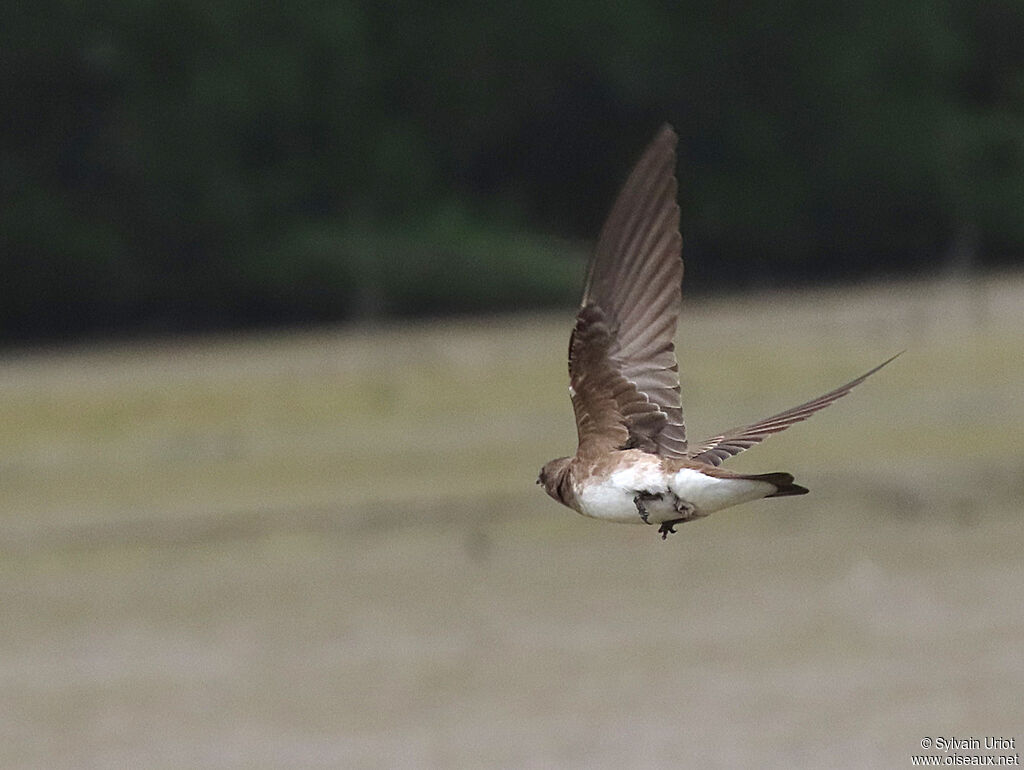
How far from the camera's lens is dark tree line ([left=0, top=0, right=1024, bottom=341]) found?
18469 millimetres

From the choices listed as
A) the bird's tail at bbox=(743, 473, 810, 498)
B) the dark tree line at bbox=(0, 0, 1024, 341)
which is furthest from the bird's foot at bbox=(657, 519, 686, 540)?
the dark tree line at bbox=(0, 0, 1024, 341)

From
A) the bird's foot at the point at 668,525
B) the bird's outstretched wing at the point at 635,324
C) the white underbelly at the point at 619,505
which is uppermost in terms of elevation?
the bird's outstretched wing at the point at 635,324

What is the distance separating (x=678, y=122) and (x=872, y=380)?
237 inches

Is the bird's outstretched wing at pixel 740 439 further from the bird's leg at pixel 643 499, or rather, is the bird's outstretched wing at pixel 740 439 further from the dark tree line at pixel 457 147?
the dark tree line at pixel 457 147

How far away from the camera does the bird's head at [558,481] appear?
332 cm

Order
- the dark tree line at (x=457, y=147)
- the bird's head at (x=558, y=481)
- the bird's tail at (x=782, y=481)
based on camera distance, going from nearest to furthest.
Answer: the bird's tail at (x=782, y=481), the bird's head at (x=558, y=481), the dark tree line at (x=457, y=147)

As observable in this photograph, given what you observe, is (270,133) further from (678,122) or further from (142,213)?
(678,122)

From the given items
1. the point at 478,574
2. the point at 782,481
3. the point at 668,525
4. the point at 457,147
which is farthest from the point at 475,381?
the point at 782,481

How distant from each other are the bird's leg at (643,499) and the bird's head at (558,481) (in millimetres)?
182

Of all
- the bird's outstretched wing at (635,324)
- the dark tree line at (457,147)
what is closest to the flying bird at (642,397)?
the bird's outstretched wing at (635,324)

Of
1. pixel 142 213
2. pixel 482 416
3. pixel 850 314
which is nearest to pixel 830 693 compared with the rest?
pixel 482 416

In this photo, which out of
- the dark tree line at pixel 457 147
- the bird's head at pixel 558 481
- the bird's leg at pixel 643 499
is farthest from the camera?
the dark tree line at pixel 457 147

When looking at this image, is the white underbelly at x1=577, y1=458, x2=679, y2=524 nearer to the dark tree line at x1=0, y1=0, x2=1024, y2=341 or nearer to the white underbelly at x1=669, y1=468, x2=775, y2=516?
the white underbelly at x1=669, y1=468, x2=775, y2=516

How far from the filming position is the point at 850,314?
18828 mm
